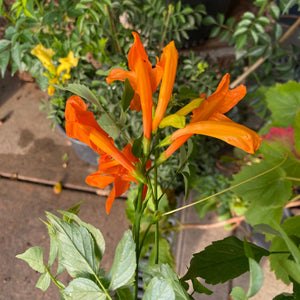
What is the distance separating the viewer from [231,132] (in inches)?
11.0

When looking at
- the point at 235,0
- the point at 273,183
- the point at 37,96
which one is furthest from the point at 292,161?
the point at 235,0

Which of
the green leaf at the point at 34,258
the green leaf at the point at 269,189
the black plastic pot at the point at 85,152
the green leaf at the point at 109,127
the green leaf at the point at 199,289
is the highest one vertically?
the green leaf at the point at 109,127

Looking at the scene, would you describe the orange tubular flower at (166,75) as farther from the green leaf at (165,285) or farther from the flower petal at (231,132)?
the green leaf at (165,285)

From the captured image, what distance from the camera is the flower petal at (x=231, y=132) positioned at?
0.27 metres

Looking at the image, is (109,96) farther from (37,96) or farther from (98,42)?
(37,96)

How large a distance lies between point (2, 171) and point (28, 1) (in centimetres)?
82

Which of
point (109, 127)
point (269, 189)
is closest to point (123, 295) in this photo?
point (109, 127)

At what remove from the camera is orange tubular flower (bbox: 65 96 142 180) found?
29cm

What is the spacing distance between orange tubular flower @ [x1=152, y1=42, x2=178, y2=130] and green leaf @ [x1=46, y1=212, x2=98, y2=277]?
0.13 meters

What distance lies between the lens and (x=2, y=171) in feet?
4.26

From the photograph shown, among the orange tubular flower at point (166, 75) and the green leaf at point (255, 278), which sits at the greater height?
the orange tubular flower at point (166, 75)

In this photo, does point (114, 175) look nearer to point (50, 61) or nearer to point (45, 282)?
point (45, 282)

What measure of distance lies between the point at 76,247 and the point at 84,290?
0.04 m

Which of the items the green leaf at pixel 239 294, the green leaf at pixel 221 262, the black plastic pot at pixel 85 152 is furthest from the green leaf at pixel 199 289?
the black plastic pot at pixel 85 152
